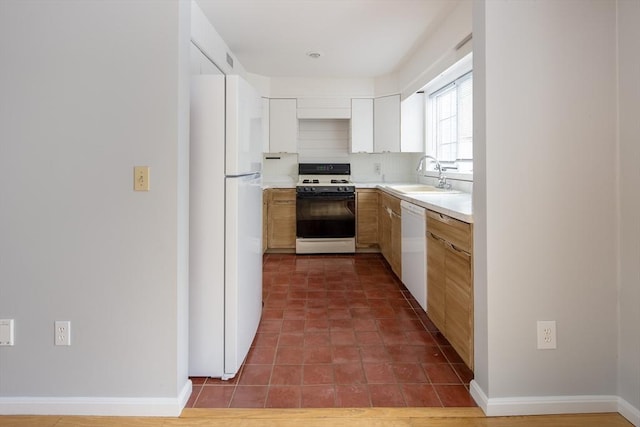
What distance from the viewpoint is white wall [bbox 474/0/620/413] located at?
1.73 m

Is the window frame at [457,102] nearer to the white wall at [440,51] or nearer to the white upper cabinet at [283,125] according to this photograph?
the white wall at [440,51]

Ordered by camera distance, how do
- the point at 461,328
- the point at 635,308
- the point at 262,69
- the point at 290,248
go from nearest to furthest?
1. the point at 635,308
2. the point at 461,328
3. the point at 262,69
4. the point at 290,248

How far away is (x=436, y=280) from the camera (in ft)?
8.30

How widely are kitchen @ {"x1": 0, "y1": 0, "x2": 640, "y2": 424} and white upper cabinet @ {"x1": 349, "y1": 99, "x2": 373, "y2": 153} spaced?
3.66 metres

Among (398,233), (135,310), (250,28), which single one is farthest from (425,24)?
(135,310)

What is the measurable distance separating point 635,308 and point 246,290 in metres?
1.91

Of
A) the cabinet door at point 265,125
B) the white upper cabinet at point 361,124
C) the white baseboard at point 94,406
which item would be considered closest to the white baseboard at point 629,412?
the white baseboard at point 94,406

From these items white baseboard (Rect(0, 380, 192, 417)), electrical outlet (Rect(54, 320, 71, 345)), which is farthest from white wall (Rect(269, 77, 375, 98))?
white baseboard (Rect(0, 380, 192, 417))

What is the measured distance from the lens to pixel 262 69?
16.3 ft

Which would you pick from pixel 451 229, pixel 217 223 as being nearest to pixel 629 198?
pixel 451 229

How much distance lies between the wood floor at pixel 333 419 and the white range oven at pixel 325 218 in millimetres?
3502

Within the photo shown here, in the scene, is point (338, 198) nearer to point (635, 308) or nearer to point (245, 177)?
point (245, 177)

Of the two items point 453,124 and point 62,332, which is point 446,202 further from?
point 62,332

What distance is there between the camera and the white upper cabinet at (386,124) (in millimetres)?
5223
